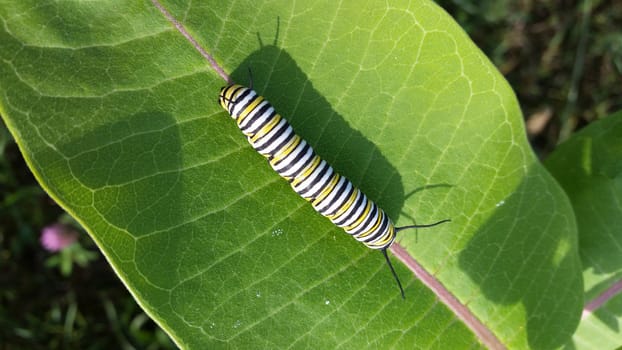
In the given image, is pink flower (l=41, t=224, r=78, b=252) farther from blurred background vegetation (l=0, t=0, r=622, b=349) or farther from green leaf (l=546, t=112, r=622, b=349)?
green leaf (l=546, t=112, r=622, b=349)

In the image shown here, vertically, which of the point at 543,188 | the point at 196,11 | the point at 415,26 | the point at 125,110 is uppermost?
the point at 415,26

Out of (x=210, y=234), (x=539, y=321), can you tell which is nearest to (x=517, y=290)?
(x=539, y=321)

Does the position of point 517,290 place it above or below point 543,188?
below

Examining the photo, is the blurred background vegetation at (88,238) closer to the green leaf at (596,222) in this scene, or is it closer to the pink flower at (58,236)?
the pink flower at (58,236)

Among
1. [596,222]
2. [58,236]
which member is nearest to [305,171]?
[596,222]

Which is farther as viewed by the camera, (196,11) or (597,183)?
(597,183)

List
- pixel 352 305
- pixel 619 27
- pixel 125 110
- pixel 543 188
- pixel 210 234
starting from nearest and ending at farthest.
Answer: pixel 125 110
pixel 210 234
pixel 352 305
pixel 543 188
pixel 619 27

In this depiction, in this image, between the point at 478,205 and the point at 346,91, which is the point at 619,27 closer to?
the point at 478,205
